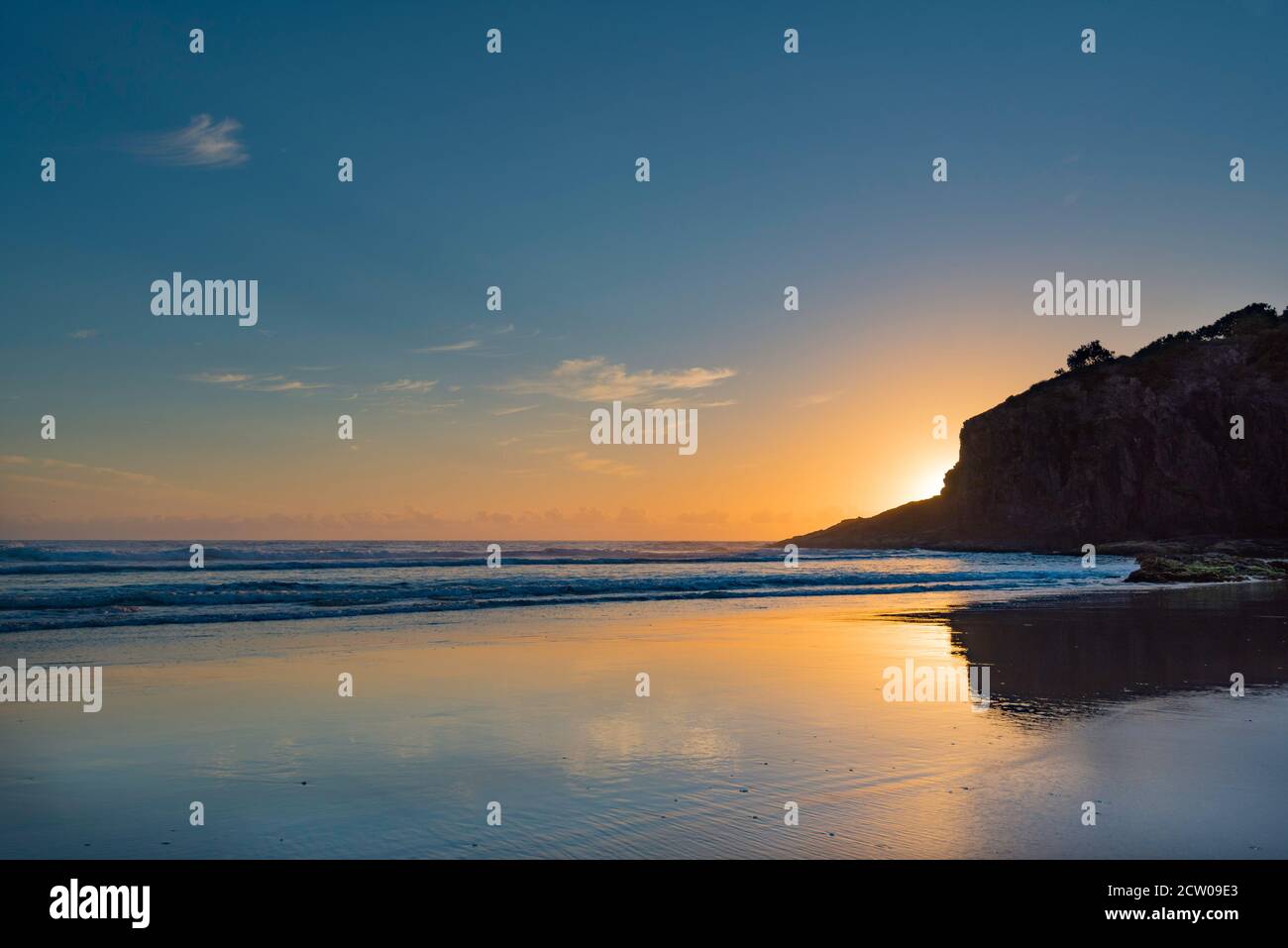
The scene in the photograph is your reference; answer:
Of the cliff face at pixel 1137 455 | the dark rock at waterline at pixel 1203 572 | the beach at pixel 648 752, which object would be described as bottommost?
the dark rock at waterline at pixel 1203 572

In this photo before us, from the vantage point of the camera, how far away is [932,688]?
1135cm

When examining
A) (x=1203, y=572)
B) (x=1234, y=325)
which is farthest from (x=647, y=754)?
(x=1234, y=325)

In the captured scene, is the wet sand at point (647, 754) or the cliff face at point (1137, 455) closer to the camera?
the wet sand at point (647, 754)

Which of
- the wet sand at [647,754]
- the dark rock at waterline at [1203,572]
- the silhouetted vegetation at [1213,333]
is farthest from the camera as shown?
the silhouetted vegetation at [1213,333]

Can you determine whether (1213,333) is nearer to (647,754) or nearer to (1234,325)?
(1234,325)

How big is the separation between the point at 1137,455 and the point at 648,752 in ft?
303

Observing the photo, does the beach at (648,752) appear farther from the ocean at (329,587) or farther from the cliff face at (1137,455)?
the cliff face at (1137,455)

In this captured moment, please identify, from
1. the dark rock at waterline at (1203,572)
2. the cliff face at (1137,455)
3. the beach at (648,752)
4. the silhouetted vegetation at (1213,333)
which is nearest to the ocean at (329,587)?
the dark rock at waterline at (1203,572)

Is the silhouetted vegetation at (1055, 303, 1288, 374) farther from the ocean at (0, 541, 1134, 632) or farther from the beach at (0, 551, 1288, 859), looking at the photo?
the beach at (0, 551, 1288, 859)

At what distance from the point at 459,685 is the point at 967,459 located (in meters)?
100

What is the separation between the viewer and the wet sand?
220 inches

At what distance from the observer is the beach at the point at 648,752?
5598 millimetres

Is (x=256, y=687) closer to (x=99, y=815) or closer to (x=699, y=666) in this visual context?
(x=99, y=815)

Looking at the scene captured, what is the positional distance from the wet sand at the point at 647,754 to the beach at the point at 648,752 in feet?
0.12
